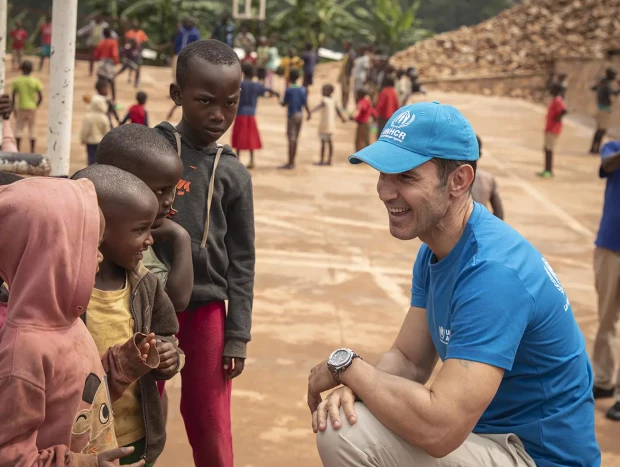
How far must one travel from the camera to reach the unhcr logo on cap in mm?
2930

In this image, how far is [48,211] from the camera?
2035 mm

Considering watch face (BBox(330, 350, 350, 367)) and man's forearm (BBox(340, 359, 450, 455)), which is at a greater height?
watch face (BBox(330, 350, 350, 367))

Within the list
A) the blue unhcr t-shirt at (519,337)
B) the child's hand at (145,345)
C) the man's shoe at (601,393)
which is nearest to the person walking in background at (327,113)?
the man's shoe at (601,393)

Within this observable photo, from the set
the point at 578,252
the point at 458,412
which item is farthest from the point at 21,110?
the point at 458,412

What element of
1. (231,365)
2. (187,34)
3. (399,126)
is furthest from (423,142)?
(187,34)

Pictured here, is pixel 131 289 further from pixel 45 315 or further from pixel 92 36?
pixel 92 36

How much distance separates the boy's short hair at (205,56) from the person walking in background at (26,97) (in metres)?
10.3

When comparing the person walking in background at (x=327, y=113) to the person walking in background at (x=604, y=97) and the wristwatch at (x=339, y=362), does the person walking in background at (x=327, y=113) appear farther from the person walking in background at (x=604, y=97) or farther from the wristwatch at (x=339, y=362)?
the wristwatch at (x=339, y=362)

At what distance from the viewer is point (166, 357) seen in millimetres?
2740

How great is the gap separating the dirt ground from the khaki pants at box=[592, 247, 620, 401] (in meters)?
0.24

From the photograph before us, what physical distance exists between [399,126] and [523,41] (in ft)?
114

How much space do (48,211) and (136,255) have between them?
2.06 ft

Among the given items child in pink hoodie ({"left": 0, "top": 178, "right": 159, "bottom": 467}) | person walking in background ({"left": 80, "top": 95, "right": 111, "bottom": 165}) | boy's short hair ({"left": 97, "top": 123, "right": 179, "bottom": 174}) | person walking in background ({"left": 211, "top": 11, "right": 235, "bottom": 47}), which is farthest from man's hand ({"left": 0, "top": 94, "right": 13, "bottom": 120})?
person walking in background ({"left": 211, "top": 11, "right": 235, "bottom": 47})

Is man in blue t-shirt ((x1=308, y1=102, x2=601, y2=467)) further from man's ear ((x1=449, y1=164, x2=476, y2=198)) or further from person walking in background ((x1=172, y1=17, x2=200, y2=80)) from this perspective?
person walking in background ((x1=172, y1=17, x2=200, y2=80))
